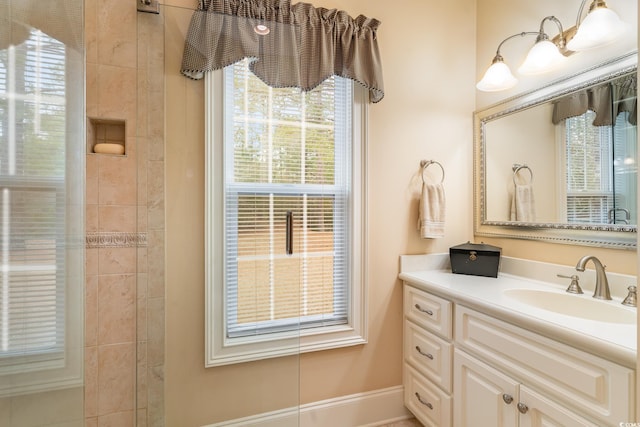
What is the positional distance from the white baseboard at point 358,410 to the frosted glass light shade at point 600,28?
2054mm

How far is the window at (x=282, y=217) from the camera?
1.38 meters

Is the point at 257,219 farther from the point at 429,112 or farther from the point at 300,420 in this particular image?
the point at 429,112

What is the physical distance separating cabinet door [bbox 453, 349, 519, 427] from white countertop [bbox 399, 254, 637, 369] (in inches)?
9.8

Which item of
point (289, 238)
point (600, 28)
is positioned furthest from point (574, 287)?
point (289, 238)

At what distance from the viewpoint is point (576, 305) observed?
4.30 ft

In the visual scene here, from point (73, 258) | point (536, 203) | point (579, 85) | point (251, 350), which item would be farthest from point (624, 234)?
point (73, 258)

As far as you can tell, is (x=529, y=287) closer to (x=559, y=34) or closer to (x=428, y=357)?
(x=428, y=357)

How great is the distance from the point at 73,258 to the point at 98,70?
87cm

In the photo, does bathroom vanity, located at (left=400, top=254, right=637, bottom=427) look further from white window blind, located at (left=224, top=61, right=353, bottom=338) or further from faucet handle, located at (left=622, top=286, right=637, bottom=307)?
white window blind, located at (left=224, top=61, right=353, bottom=338)

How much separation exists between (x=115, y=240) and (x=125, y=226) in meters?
→ 0.08

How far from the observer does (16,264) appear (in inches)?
32.3

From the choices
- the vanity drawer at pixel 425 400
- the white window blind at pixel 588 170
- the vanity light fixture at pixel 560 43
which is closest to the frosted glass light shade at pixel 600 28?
the vanity light fixture at pixel 560 43

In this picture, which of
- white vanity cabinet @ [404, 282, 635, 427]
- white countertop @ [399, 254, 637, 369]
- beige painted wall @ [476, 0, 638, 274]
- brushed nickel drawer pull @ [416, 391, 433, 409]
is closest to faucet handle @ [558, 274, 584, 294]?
white countertop @ [399, 254, 637, 369]

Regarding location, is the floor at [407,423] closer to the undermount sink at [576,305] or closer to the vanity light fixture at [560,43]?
the undermount sink at [576,305]
